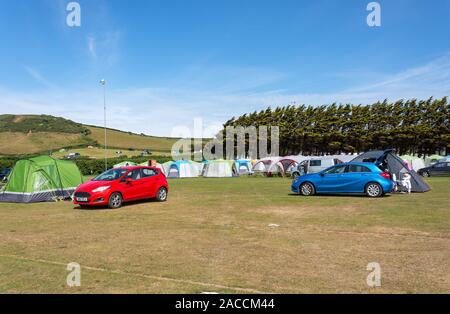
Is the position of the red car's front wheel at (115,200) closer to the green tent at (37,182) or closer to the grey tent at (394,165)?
the green tent at (37,182)

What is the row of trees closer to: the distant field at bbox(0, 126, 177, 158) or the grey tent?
the distant field at bbox(0, 126, 177, 158)

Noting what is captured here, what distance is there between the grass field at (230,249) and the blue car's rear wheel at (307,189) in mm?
4289

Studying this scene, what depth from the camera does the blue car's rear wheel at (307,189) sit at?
18.3m

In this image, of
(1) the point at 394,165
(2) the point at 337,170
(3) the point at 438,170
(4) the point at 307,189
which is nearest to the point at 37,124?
(3) the point at 438,170

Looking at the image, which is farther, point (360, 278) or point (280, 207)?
point (280, 207)

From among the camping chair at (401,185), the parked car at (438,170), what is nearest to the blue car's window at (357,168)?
the camping chair at (401,185)

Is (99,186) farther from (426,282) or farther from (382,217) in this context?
(426,282)

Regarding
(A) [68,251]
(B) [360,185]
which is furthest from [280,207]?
(A) [68,251]

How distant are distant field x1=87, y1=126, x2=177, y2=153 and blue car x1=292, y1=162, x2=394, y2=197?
69627 mm

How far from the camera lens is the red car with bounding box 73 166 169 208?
1480 cm

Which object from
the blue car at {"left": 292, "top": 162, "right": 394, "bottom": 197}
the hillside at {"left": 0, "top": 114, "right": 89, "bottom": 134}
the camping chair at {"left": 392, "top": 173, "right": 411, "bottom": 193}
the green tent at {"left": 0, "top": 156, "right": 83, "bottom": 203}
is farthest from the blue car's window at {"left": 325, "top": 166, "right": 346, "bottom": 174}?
the hillside at {"left": 0, "top": 114, "right": 89, "bottom": 134}
